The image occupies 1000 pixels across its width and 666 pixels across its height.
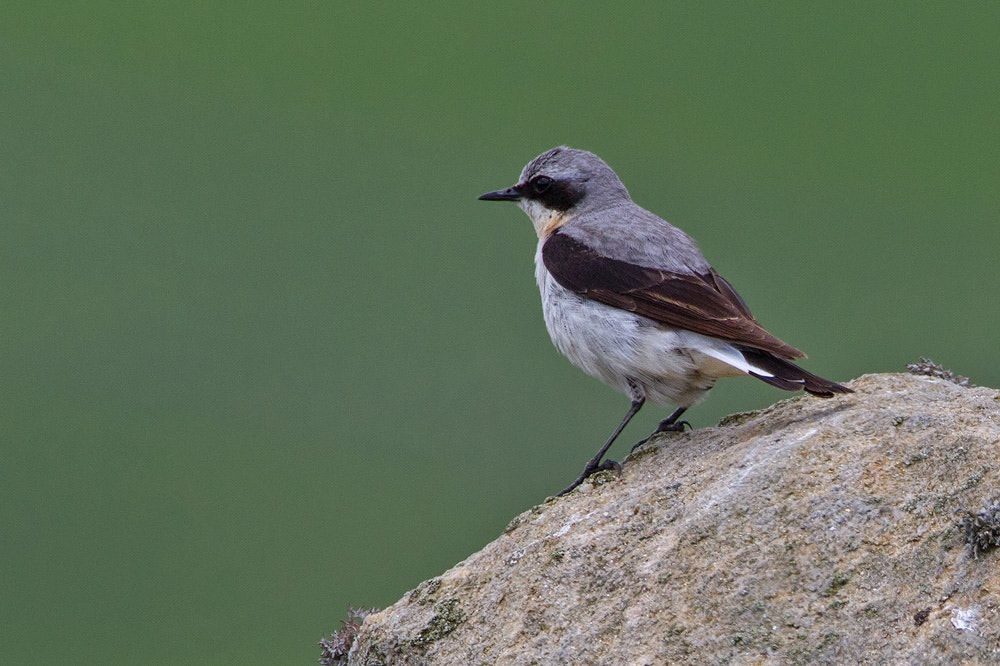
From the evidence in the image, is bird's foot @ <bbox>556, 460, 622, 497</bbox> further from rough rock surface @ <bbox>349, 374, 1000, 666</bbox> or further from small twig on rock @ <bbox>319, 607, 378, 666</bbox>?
small twig on rock @ <bbox>319, 607, 378, 666</bbox>

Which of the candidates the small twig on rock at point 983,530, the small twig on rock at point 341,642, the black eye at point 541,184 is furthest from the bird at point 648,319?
the small twig on rock at point 341,642

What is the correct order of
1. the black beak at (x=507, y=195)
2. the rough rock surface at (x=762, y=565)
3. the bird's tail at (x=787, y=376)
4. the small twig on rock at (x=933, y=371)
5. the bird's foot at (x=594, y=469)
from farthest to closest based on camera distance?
the black beak at (x=507, y=195) → the small twig on rock at (x=933, y=371) → the bird's foot at (x=594, y=469) → the bird's tail at (x=787, y=376) → the rough rock surface at (x=762, y=565)

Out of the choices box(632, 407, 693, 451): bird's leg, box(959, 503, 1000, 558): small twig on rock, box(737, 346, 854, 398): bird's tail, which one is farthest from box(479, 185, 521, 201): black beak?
box(959, 503, 1000, 558): small twig on rock

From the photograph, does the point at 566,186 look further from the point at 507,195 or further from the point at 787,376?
the point at 787,376

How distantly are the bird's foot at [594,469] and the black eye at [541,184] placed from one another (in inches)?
109

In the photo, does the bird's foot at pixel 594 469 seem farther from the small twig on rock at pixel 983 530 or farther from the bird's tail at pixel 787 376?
the small twig on rock at pixel 983 530

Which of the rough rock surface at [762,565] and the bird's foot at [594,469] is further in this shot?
the bird's foot at [594,469]

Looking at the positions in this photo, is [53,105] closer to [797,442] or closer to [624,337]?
[624,337]

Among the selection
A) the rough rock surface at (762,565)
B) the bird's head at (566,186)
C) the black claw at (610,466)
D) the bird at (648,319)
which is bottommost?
the rough rock surface at (762,565)

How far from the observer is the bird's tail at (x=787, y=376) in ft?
20.0

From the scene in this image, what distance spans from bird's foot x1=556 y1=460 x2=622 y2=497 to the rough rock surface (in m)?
0.25

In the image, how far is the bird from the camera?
661cm

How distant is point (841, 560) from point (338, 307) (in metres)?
10.8

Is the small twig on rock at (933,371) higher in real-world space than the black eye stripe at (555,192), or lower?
lower
